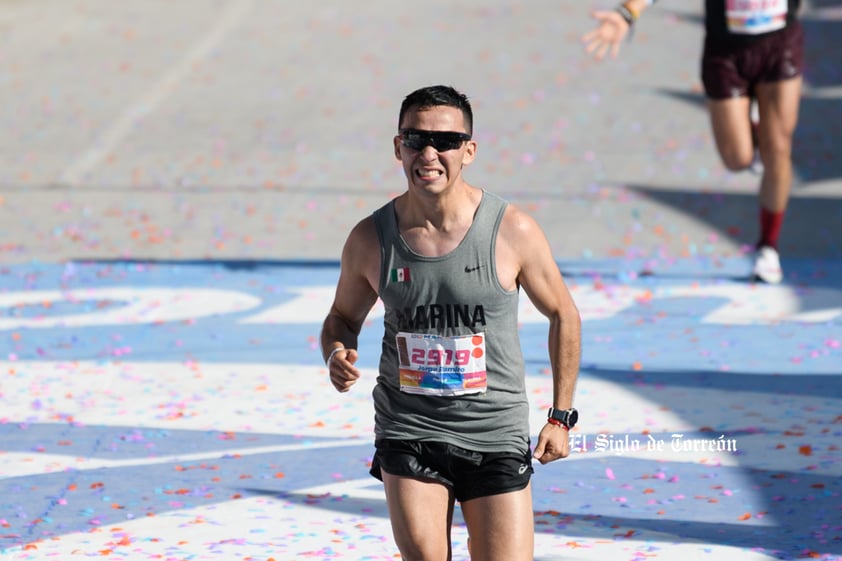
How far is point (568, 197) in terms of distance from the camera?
12.8 meters

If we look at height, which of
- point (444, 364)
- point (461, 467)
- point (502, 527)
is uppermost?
point (444, 364)

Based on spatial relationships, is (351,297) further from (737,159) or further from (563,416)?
(737,159)

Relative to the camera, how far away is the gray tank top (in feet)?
13.8

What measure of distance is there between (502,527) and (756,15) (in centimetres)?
553

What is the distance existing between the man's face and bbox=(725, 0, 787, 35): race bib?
5137 millimetres

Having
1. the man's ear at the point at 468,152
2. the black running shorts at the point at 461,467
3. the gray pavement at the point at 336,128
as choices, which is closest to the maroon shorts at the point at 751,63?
the gray pavement at the point at 336,128

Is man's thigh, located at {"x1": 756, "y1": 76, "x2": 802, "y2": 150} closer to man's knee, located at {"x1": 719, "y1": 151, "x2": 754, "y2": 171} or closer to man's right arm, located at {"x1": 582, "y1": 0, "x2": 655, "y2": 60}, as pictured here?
man's knee, located at {"x1": 719, "y1": 151, "x2": 754, "y2": 171}

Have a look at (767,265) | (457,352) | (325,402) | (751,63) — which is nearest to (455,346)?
(457,352)

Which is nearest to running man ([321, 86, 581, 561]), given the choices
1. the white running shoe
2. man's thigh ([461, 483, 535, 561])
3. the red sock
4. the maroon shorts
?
man's thigh ([461, 483, 535, 561])

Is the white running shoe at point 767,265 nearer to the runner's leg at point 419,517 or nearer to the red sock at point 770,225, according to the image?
the red sock at point 770,225

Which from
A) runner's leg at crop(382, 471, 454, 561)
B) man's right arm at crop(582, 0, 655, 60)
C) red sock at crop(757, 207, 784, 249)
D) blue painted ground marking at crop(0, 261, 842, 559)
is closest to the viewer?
runner's leg at crop(382, 471, 454, 561)

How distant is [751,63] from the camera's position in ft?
29.3

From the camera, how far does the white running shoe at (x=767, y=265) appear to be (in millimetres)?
9539

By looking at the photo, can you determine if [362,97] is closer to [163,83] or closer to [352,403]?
[163,83]
